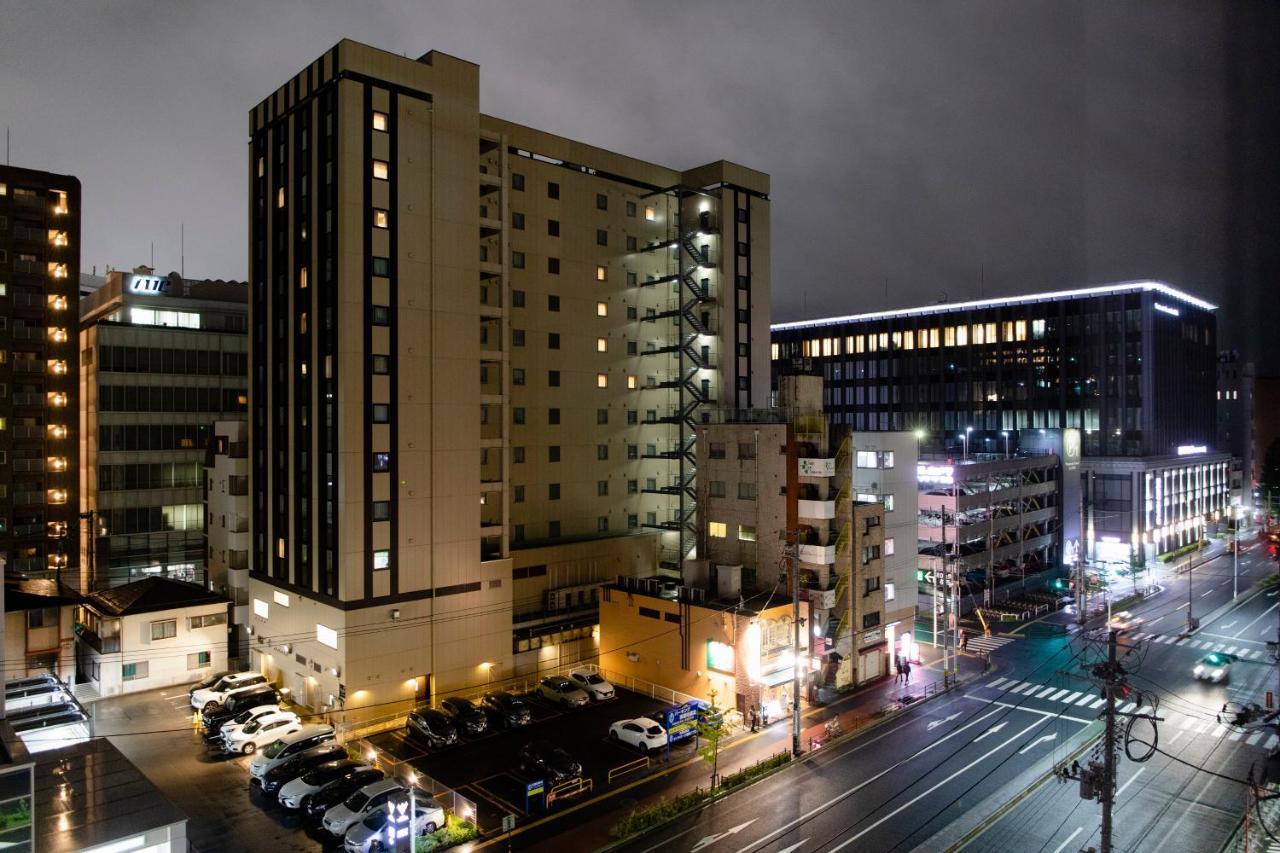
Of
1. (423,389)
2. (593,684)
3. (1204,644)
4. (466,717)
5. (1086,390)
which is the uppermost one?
(1086,390)

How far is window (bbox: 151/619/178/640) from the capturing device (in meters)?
43.6

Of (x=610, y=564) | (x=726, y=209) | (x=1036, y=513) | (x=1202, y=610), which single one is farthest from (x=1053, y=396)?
(x=610, y=564)

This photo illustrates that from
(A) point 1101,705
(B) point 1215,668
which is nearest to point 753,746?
(A) point 1101,705

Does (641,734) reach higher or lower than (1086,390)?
lower

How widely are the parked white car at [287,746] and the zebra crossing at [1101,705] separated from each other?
1375 inches

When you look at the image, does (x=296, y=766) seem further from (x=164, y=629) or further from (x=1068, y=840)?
(x=1068, y=840)

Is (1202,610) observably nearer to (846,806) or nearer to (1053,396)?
(1053,396)

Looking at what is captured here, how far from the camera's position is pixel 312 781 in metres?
29.6

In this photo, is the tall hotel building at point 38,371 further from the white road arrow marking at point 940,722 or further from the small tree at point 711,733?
the white road arrow marking at point 940,722

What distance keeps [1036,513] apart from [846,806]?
53.7 meters

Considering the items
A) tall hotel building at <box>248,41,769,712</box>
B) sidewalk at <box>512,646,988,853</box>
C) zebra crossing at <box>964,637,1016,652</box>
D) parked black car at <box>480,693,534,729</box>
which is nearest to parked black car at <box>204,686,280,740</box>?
tall hotel building at <box>248,41,769,712</box>

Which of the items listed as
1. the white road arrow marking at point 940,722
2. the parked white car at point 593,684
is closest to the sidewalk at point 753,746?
the white road arrow marking at point 940,722

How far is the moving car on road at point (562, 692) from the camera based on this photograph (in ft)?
134

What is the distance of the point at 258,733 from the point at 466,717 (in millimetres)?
9187
